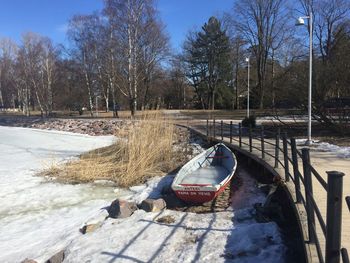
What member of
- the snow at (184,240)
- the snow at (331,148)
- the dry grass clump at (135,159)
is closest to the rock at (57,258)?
the snow at (184,240)

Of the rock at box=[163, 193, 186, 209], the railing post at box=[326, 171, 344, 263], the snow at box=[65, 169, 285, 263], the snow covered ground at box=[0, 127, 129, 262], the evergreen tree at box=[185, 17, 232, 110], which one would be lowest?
the snow covered ground at box=[0, 127, 129, 262]

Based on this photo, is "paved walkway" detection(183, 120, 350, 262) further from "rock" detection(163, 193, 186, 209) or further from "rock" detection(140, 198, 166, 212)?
"rock" detection(140, 198, 166, 212)

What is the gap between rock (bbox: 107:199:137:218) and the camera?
8.70 m

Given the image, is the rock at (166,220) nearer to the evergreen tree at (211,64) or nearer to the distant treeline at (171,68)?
the distant treeline at (171,68)

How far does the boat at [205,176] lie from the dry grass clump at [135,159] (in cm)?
148

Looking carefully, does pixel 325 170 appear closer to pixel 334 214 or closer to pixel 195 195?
pixel 195 195

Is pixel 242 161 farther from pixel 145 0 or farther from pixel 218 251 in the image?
pixel 145 0

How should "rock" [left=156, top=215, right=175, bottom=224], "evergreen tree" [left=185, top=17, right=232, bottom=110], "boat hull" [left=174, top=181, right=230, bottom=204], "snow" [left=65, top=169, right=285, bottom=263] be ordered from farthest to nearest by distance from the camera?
"evergreen tree" [left=185, top=17, right=232, bottom=110] → "boat hull" [left=174, top=181, right=230, bottom=204] → "rock" [left=156, top=215, right=175, bottom=224] → "snow" [left=65, top=169, right=285, bottom=263]

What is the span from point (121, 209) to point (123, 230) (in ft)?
3.18

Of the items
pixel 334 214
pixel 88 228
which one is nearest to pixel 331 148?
pixel 88 228

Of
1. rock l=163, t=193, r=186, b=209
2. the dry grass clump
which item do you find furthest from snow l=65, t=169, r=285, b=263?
the dry grass clump

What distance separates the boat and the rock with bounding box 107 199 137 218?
1073mm

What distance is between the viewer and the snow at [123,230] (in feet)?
21.5

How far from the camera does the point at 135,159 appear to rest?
13.5 m
